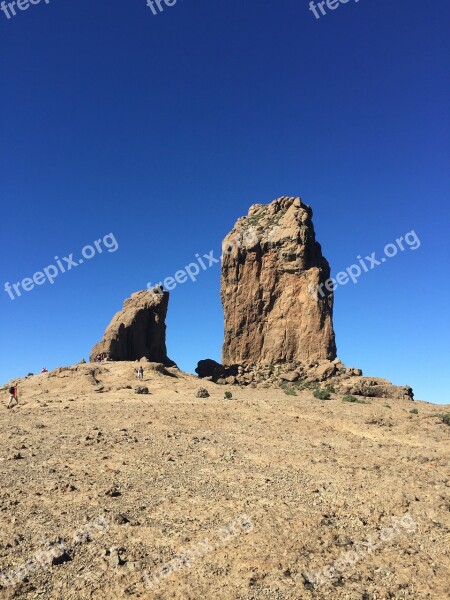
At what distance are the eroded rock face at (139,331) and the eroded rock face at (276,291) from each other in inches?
337

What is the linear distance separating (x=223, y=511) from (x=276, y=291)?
42268 mm

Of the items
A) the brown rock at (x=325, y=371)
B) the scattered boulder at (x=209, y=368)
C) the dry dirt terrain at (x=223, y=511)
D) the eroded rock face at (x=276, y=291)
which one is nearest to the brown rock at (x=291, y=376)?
the brown rock at (x=325, y=371)

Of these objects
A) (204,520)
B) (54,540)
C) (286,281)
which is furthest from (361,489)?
(286,281)

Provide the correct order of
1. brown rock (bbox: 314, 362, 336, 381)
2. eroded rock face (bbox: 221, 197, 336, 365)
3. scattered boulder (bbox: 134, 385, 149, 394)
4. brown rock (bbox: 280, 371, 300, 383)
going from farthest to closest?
eroded rock face (bbox: 221, 197, 336, 365), brown rock (bbox: 280, 371, 300, 383), brown rock (bbox: 314, 362, 336, 381), scattered boulder (bbox: 134, 385, 149, 394)

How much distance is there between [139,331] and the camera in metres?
50.1

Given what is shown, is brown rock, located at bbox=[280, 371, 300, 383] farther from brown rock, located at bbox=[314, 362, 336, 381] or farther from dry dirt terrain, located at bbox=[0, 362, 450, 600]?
dry dirt terrain, located at bbox=[0, 362, 450, 600]

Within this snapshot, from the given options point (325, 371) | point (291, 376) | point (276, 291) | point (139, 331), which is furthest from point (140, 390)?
point (276, 291)

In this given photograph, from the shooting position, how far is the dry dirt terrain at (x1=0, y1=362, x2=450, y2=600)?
5.96 m

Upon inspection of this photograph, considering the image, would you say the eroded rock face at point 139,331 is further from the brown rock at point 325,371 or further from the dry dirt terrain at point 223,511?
the dry dirt terrain at point 223,511

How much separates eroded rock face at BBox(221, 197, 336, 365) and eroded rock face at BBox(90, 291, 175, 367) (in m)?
8.57

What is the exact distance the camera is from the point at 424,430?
16.8 metres

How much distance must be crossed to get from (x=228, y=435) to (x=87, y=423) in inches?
235

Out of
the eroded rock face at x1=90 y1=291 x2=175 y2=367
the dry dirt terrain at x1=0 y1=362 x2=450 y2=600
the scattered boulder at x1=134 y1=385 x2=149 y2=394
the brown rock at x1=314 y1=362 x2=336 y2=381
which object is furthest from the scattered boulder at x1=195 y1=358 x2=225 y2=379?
the dry dirt terrain at x1=0 y1=362 x2=450 y2=600

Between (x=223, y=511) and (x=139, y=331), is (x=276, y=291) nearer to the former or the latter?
(x=139, y=331)
